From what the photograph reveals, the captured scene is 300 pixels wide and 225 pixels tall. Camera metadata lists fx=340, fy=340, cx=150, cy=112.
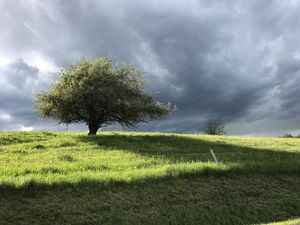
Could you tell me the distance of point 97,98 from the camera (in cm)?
3184

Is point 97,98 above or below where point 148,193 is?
above

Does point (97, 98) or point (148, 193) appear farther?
point (97, 98)

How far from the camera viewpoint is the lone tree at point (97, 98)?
32.1 metres

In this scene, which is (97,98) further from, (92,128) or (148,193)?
(148,193)

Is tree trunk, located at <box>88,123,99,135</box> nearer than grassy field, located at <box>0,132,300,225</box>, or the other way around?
grassy field, located at <box>0,132,300,225</box>

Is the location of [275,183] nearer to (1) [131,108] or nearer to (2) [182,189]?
(2) [182,189]

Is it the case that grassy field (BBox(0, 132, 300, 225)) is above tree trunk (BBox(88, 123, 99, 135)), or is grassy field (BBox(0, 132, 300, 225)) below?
below

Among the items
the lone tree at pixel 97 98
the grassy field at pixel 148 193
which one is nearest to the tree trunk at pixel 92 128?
the lone tree at pixel 97 98

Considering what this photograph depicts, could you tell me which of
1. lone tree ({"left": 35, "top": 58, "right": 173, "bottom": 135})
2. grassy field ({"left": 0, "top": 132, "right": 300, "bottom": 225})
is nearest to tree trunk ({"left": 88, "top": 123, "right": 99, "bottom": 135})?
lone tree ({"left": 35, "top": 58, "right": 173, "bottom": 135})

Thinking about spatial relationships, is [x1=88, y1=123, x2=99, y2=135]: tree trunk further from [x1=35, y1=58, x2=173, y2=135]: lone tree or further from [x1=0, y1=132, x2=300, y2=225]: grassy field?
Result: [x1=0, y1=132, x2=300, y2=225]: grassy field

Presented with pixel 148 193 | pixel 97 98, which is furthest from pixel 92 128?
pixel 148 193

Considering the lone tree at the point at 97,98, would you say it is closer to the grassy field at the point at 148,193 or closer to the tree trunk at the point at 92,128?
the tree trunk at the point at 92,128

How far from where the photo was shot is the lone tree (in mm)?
32062

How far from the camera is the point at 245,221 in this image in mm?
12141
